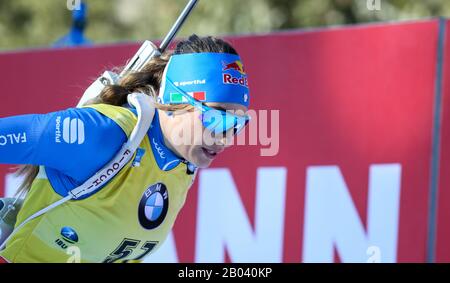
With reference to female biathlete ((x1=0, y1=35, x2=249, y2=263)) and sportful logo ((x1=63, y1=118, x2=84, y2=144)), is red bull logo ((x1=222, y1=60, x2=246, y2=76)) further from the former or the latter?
sportful logo ((x1=63, y1=118, x2=84, y2=144))

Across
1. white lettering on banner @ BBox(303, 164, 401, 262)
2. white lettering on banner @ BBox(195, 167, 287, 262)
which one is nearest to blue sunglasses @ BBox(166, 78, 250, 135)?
white lettering on banner @ BBox(303, 164, 401, 262)

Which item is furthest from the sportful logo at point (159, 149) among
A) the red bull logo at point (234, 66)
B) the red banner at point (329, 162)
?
the red banner at point (329, 162)

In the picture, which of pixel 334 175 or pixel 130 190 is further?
pixel 334 175

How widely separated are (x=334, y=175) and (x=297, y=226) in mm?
388

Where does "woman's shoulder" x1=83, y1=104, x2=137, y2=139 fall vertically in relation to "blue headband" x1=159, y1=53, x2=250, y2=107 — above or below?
below

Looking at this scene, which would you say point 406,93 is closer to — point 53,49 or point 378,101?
point 378,101

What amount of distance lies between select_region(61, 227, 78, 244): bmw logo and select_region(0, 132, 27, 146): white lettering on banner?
0.65 meters

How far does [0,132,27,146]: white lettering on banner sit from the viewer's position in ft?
9.97

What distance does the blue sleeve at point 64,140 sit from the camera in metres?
3.07

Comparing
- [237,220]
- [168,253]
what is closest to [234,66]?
[237,220]

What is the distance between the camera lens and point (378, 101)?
534 cm
